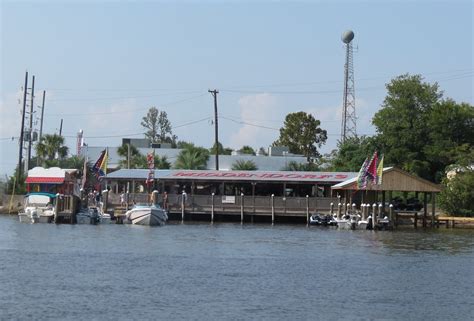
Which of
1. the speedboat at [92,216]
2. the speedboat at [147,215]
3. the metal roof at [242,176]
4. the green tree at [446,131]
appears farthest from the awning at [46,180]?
the green tree at [446,131]

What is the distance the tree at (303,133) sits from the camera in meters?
144

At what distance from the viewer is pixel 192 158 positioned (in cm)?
10150

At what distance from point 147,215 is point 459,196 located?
92.4 feet

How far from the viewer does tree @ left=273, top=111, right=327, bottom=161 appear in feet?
471

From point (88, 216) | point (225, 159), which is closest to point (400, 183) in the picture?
point (88, 216)

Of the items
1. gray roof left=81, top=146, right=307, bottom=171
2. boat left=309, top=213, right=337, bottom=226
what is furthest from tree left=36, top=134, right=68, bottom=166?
boat left=309, top=213, right=337, bottom=226

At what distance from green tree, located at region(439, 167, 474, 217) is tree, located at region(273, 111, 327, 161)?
204 feet

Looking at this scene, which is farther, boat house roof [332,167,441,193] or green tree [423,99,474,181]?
green tree [423,99,474,181]

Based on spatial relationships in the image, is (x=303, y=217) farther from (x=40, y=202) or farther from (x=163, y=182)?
(x=40, y=202)

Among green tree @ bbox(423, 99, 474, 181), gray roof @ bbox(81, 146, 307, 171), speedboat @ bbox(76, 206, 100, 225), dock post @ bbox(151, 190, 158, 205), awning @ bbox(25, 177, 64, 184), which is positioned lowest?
speedboat @ bbox(76, 206, 100, 225)

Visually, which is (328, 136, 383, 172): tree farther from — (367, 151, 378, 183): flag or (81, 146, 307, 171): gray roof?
(367, 151, 378, 183): flag

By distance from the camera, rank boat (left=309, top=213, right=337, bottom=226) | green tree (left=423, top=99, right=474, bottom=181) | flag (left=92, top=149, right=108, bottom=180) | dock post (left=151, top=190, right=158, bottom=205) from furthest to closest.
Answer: green tree (left=423, top=99, right=474, bottom=181) → flag (left=92, top=149, right=108, bottom=180) → boat (left=309, top=213, right=337, bottom=226) → dock post (left=151, top=190, right=158, bottom=205)

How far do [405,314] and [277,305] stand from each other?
443 cm

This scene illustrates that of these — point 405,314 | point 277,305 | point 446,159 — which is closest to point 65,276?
point 277,305
